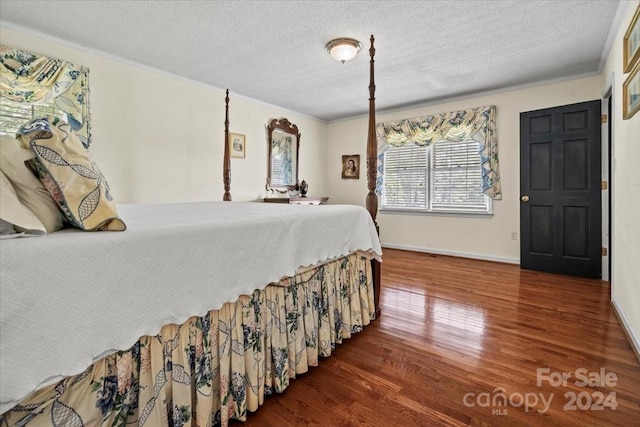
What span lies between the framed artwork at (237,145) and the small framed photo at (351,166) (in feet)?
6.82

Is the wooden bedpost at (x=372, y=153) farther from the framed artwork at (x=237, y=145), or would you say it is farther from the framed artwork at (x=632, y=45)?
the framed artwork at (x=237, y=145)

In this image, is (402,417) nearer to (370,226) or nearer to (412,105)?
(370,226)

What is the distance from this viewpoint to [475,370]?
1696mm

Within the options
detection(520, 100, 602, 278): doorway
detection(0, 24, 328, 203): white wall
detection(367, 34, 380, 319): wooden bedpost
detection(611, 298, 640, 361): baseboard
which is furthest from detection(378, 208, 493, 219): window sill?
detection(367, 34, 380, 319): wooden bedpost

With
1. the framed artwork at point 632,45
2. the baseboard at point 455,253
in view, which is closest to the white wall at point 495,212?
the baseboard at point 455,253

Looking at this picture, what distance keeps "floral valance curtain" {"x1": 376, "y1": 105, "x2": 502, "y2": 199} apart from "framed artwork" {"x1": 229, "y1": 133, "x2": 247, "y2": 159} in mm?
2428

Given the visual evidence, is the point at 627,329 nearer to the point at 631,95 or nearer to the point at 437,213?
the point at 631,95

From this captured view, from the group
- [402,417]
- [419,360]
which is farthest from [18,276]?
[419,360]

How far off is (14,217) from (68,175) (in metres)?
0.17

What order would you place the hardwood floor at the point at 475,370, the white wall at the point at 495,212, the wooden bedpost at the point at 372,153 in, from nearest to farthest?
the hardwood floor at the point at 475,370
the wooden bedpost at the point at 372,153
the white wall at the point at 495,212

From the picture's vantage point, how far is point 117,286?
0.91 metres

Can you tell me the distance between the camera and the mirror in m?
4.96

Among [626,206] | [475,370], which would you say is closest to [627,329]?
[626,206]

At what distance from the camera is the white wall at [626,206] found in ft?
6.32
